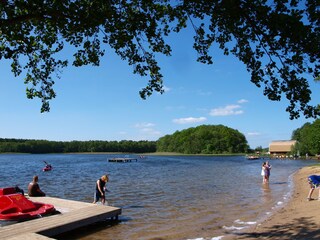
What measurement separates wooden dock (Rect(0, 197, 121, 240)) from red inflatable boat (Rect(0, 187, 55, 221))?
404 mm

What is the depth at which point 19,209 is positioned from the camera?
1248cm

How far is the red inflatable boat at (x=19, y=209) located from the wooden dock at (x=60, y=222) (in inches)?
15.9

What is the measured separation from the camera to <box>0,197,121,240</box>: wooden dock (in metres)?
10.4

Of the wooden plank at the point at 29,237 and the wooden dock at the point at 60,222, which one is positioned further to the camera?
the wooden dock at the point at 60,222

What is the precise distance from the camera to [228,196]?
73.1ft

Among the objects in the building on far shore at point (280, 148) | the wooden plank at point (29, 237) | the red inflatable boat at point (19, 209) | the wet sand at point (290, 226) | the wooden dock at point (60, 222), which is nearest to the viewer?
the wooden plank at point (29, 237)

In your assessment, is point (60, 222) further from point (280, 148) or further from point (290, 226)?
point (280, 148)

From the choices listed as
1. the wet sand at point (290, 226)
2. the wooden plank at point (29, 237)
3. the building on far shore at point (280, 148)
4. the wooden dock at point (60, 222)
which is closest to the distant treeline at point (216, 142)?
the building on far shore at point (280, 148)

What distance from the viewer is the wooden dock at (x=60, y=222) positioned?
408 inches

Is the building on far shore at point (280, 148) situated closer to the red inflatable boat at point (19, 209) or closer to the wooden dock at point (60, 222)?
the wooden dock at point (60, 222)

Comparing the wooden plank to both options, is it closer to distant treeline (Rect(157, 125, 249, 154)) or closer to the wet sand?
the wet sand

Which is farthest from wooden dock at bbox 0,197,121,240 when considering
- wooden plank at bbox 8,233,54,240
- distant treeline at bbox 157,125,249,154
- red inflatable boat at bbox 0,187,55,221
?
distant treeline at bbox 157,125,249,154

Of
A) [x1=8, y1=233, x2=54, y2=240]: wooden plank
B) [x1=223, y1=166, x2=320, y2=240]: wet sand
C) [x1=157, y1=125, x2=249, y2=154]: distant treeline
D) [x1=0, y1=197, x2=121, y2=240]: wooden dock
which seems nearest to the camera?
[x1=8, y1=233, x2=54, y2=240]: wooden plank

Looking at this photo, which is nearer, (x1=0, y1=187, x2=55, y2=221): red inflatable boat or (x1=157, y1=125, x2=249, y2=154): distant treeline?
(x1=0, y1=187, x2=55, y2=221): red inflatable boat
